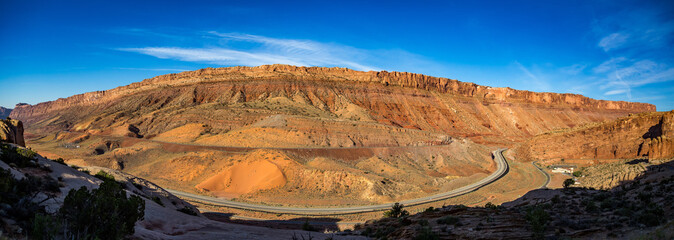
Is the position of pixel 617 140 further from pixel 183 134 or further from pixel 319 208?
pixel 183 134

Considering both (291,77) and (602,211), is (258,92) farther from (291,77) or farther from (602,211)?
(602,211)

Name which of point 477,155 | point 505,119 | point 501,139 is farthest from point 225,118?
point 505,119

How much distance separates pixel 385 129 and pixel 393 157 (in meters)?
10.2

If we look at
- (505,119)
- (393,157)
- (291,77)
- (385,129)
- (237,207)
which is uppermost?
(291,77)

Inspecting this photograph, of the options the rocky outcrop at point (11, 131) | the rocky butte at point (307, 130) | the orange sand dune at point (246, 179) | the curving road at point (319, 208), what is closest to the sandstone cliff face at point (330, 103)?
the rocky butte at point (307, 130)

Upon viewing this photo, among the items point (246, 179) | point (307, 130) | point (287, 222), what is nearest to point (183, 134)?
point (307, 130)

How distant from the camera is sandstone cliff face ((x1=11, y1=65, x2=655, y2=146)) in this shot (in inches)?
3204

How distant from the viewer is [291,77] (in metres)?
104

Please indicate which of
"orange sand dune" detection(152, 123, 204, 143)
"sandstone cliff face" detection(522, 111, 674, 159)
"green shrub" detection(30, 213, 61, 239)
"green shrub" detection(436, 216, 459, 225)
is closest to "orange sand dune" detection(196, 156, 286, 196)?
"orange sand dune" detection(152, 123, 204, 143)

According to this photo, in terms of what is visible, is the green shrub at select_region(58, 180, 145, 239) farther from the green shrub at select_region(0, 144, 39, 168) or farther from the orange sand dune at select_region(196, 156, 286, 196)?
the orange sand dune at select_region(196, 156, 286, 196)

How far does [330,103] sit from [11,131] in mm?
78913

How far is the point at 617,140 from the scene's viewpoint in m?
50.9

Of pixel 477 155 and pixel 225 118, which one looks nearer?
pixel 477 155

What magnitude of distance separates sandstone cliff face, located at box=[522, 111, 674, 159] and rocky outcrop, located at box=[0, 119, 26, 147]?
65.1m
